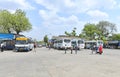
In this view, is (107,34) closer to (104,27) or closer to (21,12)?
(104,27)

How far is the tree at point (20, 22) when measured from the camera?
85.3m

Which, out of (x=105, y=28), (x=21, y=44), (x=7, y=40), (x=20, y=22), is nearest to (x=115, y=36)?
(x=105, y=28)

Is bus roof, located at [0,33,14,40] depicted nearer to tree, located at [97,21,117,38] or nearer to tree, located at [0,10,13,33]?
tree, located at [0,10,13,33]

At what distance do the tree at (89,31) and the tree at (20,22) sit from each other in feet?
188

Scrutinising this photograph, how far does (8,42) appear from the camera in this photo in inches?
2384

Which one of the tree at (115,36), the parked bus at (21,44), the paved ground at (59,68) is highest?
the tree at (115,36)

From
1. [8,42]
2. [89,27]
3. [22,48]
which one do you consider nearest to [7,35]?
[8,42]

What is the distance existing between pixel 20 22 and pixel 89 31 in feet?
210

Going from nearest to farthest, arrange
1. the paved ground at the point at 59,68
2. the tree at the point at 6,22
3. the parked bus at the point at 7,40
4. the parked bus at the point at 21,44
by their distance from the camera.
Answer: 1. the paved ground at the point at 59,68
2. the parked bus at the point at 21,44
3. the parked bus at the point at 7,40
4. the tree at the point at 6,22

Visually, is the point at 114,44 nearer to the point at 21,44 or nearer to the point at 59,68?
the point at 21,44

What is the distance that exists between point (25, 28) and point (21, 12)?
5.33 meters

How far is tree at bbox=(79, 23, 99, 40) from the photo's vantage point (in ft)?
463

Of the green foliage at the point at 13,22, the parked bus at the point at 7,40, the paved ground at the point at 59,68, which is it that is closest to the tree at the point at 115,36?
the green foliage at the point at 13,22

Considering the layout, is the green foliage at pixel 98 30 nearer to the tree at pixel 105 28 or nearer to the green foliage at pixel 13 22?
the tree at pixel 105 28
